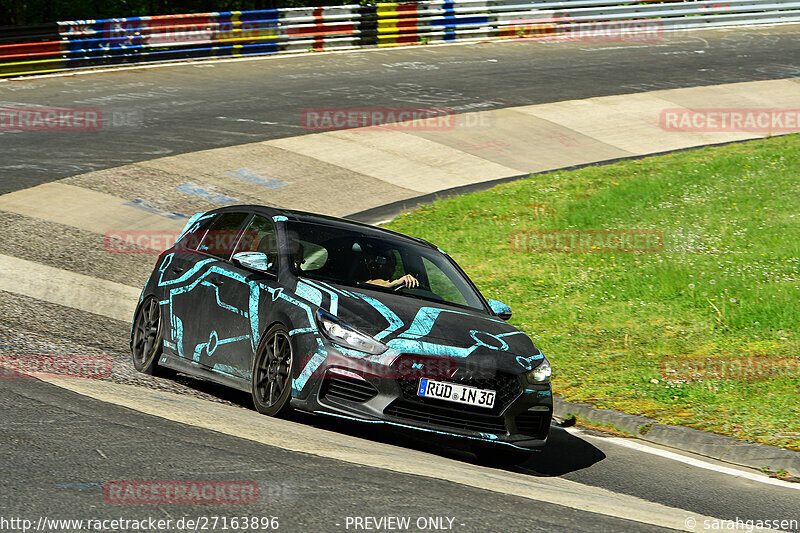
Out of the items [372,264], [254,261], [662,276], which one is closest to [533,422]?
[372,264]

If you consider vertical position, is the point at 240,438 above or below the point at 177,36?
below

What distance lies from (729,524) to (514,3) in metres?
27.3

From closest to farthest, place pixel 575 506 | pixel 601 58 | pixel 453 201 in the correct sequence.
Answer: pixel 575 506, pixel 453 201, pixel 601 58

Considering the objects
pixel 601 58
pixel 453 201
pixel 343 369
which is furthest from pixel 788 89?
pixel 343 369

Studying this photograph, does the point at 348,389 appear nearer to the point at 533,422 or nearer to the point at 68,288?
the point at 533,422

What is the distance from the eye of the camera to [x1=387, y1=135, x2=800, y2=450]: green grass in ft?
30.2

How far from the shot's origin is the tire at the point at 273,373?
714 cm

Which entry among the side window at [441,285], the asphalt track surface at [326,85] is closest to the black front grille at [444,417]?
the side window at [441,285]

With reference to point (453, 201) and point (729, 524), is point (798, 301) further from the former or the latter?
point (453, 201)

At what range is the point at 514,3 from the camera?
31.5 meters

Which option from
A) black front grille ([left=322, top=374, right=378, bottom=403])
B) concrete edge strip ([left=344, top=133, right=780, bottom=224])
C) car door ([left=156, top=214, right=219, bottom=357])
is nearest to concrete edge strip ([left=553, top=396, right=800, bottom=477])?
black front grille ([left=322, top=374, right=378, bottom=403])

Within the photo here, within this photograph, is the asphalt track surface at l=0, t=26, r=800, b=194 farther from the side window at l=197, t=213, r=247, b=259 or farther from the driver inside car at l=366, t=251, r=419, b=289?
the driver inside car at l=366, t=251, r=419, b=289

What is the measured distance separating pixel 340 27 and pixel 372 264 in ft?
74.1

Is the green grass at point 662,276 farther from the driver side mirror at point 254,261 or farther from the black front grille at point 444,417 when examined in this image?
the driver side mirror at point 254,261
